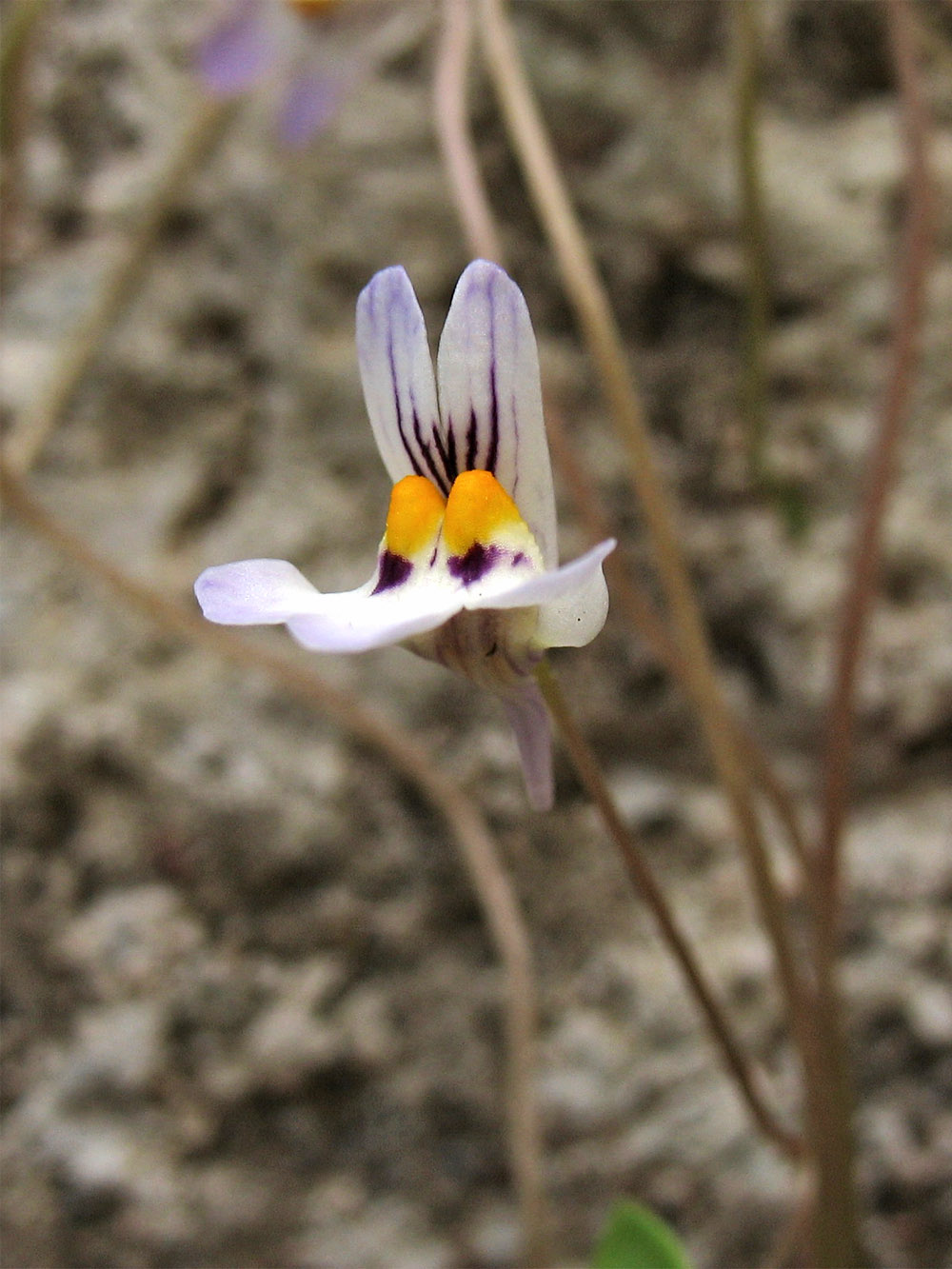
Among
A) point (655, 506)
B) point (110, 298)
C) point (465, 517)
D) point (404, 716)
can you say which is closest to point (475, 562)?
point (465, 517)

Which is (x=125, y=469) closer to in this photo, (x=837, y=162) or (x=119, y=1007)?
(x=119, y=1007)

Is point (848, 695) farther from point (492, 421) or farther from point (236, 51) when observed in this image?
point (236, 51)

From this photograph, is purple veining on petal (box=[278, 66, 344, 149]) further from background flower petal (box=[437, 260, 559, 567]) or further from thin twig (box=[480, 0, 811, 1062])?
background flower petal (box=[437, 260, 559, 567])

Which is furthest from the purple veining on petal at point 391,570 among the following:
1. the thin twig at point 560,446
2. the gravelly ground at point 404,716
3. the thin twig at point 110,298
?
the thin twig at point 110,298

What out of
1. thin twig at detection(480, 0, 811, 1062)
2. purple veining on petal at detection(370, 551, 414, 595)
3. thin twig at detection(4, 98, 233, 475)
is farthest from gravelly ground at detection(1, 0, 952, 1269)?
purple veining on petal at detection(370, 551, 414, 595)

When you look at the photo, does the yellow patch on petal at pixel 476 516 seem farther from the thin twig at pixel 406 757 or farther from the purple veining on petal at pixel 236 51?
the purple veining on petal at pixel 236 51

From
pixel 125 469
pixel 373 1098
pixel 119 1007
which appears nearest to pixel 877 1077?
pixel 373 1098
